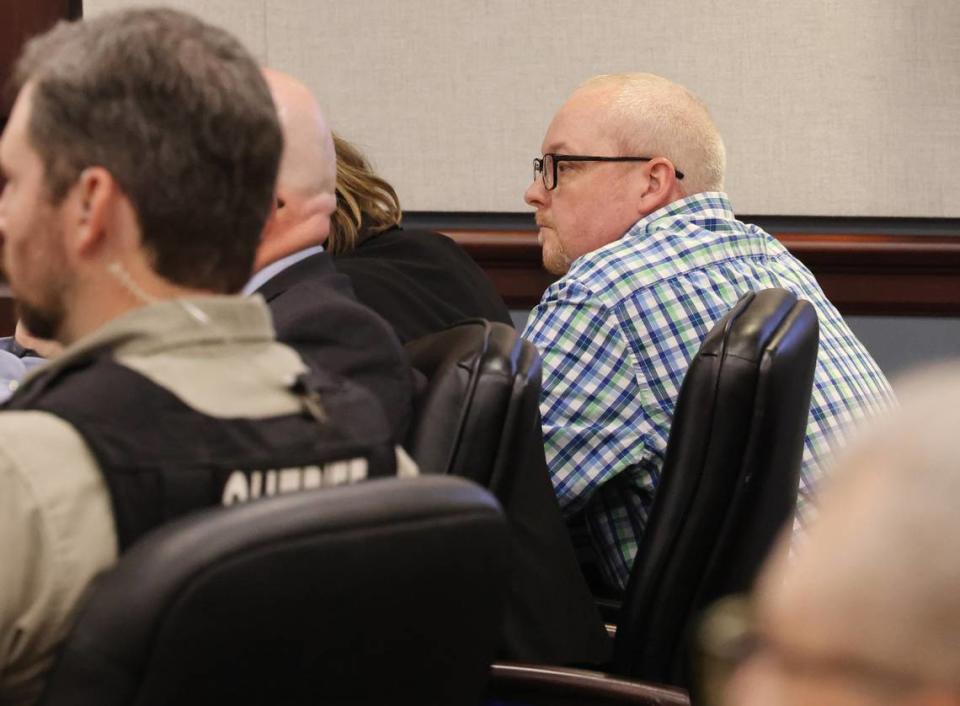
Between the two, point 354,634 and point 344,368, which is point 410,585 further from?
point 344,368

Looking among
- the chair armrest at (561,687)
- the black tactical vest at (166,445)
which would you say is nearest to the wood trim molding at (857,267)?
the chair armrest at (561,687)

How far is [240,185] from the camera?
1.17m

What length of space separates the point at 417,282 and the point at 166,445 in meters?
1.30

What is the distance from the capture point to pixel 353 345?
5.13 feet

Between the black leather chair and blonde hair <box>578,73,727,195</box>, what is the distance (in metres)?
1.09

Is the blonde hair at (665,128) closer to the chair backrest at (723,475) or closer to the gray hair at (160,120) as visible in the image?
the chair backrest at (723,475)

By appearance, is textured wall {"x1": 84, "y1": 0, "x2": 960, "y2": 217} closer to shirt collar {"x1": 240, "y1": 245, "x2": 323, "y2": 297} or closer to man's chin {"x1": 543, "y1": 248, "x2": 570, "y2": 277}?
man's chin {"x1": 543, "y1": 248, "x2": 570, "y2": 277}

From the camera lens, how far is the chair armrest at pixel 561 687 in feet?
5.61

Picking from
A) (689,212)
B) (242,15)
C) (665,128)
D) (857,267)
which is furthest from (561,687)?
(242,15)

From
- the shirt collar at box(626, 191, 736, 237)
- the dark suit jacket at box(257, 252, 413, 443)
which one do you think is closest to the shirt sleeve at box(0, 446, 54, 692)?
the dark suit jacket at box(257, 252, 413, 443)

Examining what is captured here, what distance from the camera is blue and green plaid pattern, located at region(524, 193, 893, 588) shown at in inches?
84.3

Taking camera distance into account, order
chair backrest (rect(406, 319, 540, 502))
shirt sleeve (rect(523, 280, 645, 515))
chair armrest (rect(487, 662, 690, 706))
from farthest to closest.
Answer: shirt sleeve (rect(523, 280, 645, 515)) < chair armrest (rect(487, 662, 690, 706)) < chair backrest (rect(406, 319, 540, 502))

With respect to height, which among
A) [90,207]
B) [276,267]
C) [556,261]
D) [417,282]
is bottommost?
[556,261]

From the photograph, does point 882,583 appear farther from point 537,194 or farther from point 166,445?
point 537,194
